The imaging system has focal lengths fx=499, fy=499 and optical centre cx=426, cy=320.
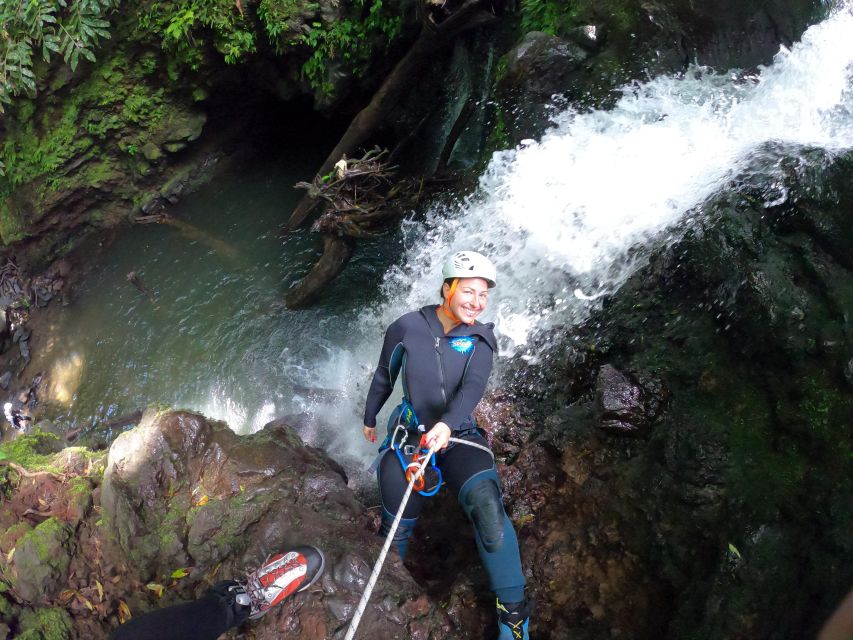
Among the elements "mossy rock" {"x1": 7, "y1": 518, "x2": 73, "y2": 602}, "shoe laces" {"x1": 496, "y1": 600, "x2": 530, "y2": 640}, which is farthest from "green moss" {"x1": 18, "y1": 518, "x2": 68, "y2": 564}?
"shoe laces" {"x1": 496, "y1": 600, "x2": 530, "y2": 640}

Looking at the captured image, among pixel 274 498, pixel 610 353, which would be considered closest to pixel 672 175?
pixel 610 353

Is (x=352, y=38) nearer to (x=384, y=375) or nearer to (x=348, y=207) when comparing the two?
(x=348, y=207)

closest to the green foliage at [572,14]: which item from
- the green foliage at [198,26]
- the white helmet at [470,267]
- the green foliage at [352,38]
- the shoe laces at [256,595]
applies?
the green foliage at [352,38]

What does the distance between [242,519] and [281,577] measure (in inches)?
27.0

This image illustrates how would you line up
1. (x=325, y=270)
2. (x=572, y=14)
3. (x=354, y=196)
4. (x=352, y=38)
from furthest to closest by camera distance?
1. (x=352, y=38)
2. (x=325, y=270)
3. (x=354, y=196)
4. (x=572, y=14)

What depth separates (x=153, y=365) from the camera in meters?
7.25

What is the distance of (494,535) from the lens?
3129mm

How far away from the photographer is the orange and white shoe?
3041mm

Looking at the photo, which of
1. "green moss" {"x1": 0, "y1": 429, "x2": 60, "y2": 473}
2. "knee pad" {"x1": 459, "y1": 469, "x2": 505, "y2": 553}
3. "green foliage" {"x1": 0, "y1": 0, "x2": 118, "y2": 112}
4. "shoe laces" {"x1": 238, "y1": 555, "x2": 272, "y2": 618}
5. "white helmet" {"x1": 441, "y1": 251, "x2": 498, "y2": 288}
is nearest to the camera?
"shoe laces" {"x1": 238, "y1": 555, "x2": 272, "y2": 618}

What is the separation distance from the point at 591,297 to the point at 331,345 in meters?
3.50

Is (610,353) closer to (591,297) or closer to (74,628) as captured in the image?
(591,297)

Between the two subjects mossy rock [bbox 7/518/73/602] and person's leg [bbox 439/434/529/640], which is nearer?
person's leg [bbox 439/434/529/640]

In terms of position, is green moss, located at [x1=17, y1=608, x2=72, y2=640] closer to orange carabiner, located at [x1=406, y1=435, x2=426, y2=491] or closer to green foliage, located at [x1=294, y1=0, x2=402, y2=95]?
orange carabiner, located at [x1=406, y1=435, x2=426, y2=491]

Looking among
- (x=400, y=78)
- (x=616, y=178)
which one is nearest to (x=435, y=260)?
(x=616, y=178)
